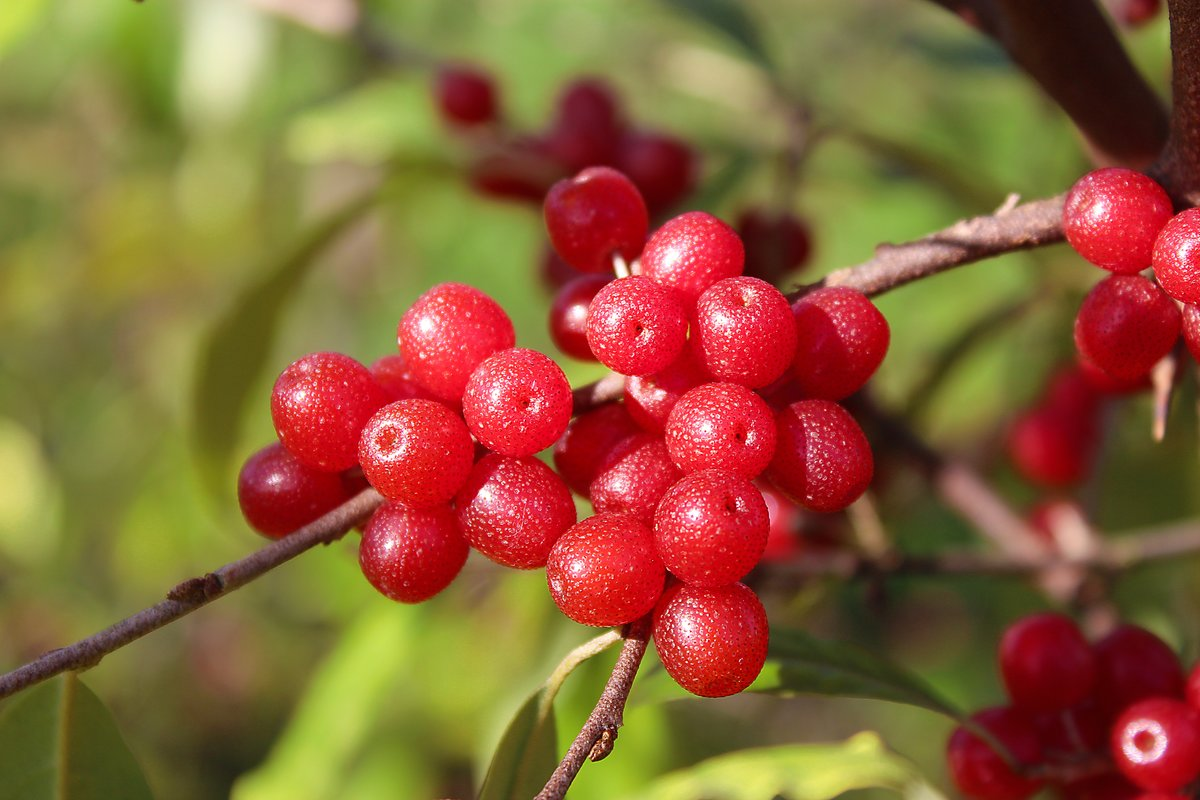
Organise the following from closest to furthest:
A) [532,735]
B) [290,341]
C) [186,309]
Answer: [532,735] < [186,309] < [290,341]

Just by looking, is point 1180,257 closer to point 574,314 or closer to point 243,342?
point 574,314

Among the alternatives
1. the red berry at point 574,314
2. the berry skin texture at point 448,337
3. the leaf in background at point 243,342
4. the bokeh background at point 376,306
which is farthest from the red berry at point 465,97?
Answer: the berry skin texture at point 448,337

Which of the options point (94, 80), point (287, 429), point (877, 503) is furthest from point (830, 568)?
point (94, 80)

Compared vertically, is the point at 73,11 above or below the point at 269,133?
below

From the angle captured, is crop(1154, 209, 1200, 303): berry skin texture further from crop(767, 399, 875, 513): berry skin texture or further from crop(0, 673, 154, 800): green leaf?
crop(0, 673, 154, 800): green leaf

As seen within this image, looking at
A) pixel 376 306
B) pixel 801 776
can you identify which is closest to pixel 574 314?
pixel 801 776

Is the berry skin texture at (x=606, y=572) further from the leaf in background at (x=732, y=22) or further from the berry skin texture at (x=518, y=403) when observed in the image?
the leaf in background at (x=732, y=22)

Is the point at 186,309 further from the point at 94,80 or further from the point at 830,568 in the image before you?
the point at 830,568

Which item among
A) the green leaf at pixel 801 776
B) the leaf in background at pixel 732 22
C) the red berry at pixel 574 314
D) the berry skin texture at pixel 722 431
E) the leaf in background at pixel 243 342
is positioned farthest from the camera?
the leaf in background at pixel 732 22
